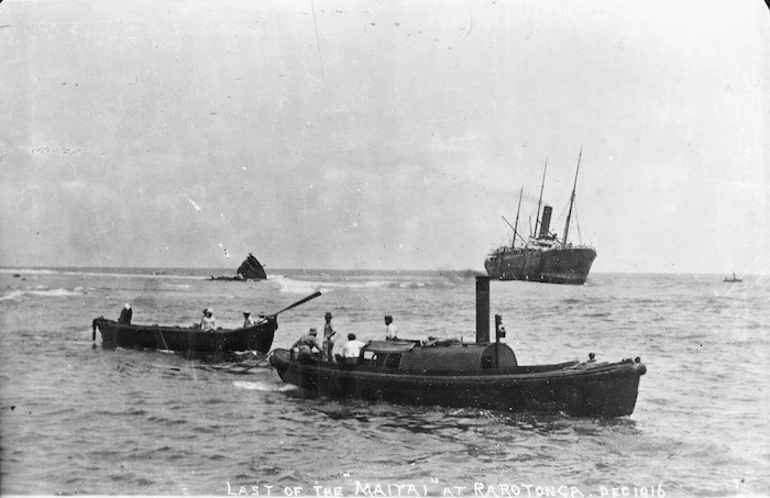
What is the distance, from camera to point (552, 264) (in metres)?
66.6

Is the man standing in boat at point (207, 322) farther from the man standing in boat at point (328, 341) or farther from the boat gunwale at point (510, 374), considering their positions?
the boat gunwale at point (510, 374)

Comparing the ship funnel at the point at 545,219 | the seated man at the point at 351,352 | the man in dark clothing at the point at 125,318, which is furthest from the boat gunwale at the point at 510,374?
the ship funnel at the point at 545,219

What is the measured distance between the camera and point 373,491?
10.4 metres

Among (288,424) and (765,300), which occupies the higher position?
(765,300)

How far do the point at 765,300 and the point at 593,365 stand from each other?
3.55 meters

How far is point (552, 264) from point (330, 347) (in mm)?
53845

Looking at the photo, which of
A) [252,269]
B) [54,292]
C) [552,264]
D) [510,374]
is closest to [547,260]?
[552,264]

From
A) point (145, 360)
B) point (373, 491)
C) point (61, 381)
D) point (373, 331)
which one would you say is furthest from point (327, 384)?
point (373, 331)

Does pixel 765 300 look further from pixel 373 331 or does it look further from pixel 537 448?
pixel 373 331

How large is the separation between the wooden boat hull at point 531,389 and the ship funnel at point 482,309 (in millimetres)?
1859

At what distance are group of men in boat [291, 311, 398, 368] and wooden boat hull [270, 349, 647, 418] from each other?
3.62ft

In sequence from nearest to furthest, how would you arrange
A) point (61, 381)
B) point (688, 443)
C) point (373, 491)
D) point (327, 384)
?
point (373, 491)
point (688, 443)
point (327, 384)
point (61, 381)

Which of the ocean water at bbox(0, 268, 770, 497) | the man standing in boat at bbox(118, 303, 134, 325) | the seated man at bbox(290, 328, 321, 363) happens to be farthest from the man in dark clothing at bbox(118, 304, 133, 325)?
the seated man at bbox(290, 328, 321, 363)

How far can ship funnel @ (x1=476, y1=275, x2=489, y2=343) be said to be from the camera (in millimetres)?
15461
